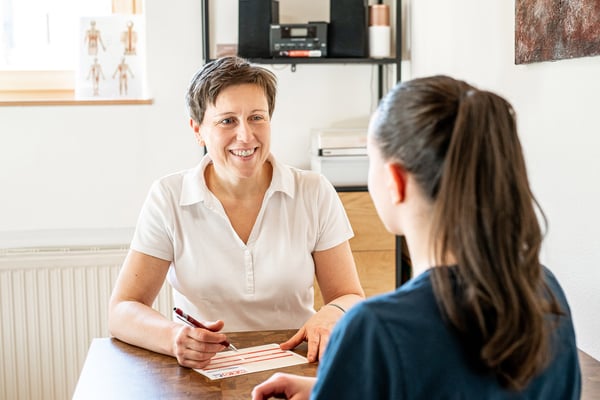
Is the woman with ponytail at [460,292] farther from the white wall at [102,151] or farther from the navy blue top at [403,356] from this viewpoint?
the white wall at [102,151]

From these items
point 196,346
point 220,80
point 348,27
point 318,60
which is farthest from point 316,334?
point 348,27

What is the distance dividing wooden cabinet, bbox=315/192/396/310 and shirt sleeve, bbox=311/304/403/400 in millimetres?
2102

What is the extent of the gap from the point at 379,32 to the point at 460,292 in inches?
92.1

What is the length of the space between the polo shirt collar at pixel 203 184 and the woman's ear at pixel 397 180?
1126 mm

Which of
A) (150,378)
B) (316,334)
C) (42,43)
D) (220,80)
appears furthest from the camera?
(42,43)

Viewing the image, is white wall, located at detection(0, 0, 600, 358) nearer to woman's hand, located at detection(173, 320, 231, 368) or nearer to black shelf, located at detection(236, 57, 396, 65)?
black shelf, located at detection(236, 57, 396, 65)

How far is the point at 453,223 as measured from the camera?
2.93 feet

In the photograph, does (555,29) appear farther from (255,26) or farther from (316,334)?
(255,26)

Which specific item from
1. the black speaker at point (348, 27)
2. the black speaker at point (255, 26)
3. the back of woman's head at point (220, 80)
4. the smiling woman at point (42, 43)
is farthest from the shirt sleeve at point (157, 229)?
the smiling woman at point (42, 43)

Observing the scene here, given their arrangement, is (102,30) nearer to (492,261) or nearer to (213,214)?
(213,214)

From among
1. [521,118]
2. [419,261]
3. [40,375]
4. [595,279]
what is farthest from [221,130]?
[40,375]

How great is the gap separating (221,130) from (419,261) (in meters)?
1.14

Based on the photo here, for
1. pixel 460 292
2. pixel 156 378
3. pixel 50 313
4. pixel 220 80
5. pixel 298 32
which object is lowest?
pixel 50 313

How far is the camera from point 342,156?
301cm
